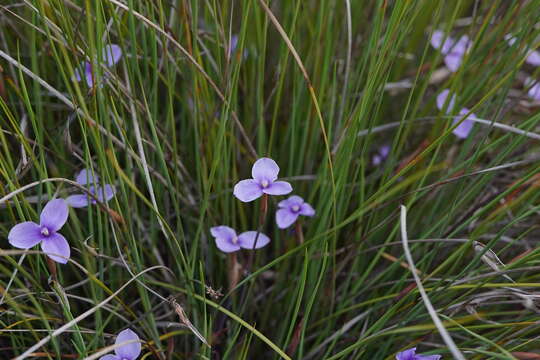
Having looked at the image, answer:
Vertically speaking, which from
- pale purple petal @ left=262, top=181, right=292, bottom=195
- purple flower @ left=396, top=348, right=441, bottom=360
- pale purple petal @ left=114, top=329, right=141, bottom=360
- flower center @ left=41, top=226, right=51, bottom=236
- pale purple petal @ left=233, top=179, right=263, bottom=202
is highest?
pale purple petal @ left=262, top=181, right=292, bottom=195

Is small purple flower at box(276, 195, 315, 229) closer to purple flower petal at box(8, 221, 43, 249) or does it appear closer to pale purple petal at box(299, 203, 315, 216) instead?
pale purple petal at box(299, 203, 315, 216)

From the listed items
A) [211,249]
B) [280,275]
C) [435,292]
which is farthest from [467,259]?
[211,249]

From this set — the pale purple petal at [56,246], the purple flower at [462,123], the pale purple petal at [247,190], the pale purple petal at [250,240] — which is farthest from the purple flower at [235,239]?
the purple flower at [462,123]

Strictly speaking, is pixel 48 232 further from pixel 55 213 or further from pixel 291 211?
pixel 291 211

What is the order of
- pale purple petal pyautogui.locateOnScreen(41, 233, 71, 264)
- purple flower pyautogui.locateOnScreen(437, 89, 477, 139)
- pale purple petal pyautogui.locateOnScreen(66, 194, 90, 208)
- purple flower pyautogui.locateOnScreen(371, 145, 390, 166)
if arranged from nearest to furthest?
pale purple petal pyautogui.locateOnScreen(41, 233, 71, 264), pale purple petal pyautogui.locateOnScreen(66, 194, 90, 208), purple flower pyautogui.locateOnScreen(437, 89, 477, 139), purple flower pyautogui.locateOnScreen(371, 145, 390, 166)

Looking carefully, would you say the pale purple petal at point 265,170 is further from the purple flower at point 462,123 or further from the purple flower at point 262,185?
the purple flower at point 462,123

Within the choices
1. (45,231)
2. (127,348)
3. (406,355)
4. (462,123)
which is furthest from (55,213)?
(462,123)

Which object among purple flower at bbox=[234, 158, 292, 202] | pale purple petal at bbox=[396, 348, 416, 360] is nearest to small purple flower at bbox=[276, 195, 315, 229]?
purple flower at bbox=[234, 158, 292, 202]
